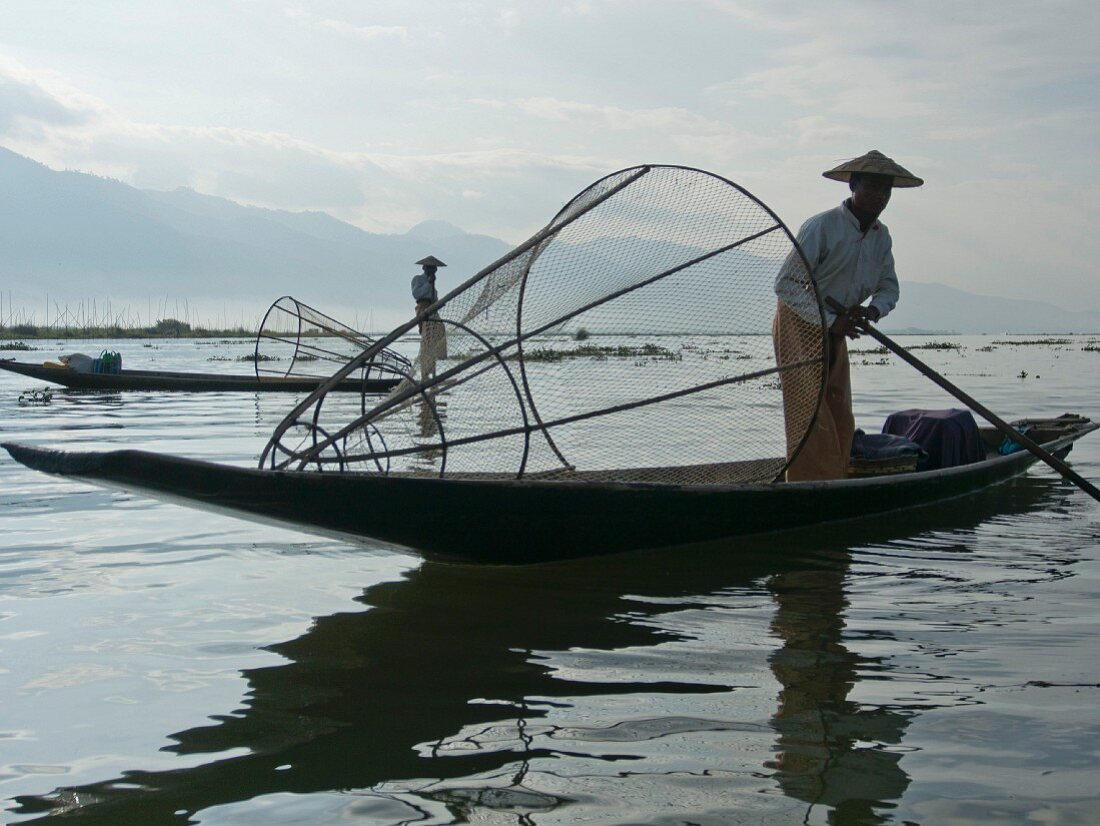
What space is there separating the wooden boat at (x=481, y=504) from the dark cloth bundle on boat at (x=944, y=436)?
1.57 metres

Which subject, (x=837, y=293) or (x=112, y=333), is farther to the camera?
(x=112, y=333)

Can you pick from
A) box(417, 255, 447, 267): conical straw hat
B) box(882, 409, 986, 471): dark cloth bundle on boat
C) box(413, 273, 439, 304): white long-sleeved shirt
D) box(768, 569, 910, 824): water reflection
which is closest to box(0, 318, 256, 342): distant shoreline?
box(417, 255, 447, 267): conical straw hat

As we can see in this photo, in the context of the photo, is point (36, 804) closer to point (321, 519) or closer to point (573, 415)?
point (321, 519)

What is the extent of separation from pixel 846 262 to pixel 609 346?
4.62 ft

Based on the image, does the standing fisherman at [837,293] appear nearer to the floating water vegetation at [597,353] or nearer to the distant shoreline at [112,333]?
the floating water vegetation at [597,353]

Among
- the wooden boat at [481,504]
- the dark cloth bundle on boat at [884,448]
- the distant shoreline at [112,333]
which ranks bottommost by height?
the wooden boat at [481,504]

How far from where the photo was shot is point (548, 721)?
2.63 metres

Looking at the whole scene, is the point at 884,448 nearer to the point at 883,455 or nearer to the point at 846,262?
the point at 883,455

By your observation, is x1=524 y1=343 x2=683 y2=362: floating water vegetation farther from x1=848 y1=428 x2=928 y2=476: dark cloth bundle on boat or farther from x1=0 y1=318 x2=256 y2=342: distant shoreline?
x1=0 y1=318 x2=256 y2=342: distant shoreline

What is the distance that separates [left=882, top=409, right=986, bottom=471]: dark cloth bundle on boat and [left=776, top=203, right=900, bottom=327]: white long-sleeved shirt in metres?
1.41

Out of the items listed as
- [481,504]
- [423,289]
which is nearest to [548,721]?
[481,504]

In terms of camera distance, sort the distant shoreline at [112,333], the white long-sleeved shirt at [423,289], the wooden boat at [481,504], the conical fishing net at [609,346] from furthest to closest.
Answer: the distant shoreline at [112,333]
the white long-sleeved shirt at [423,289]
the conical fishing net at [609,346]
the wooden boat at [481,504]

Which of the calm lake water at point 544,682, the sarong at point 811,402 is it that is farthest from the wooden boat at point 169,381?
the sarong at point 811,402

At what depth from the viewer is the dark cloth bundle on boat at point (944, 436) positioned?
657 cm
